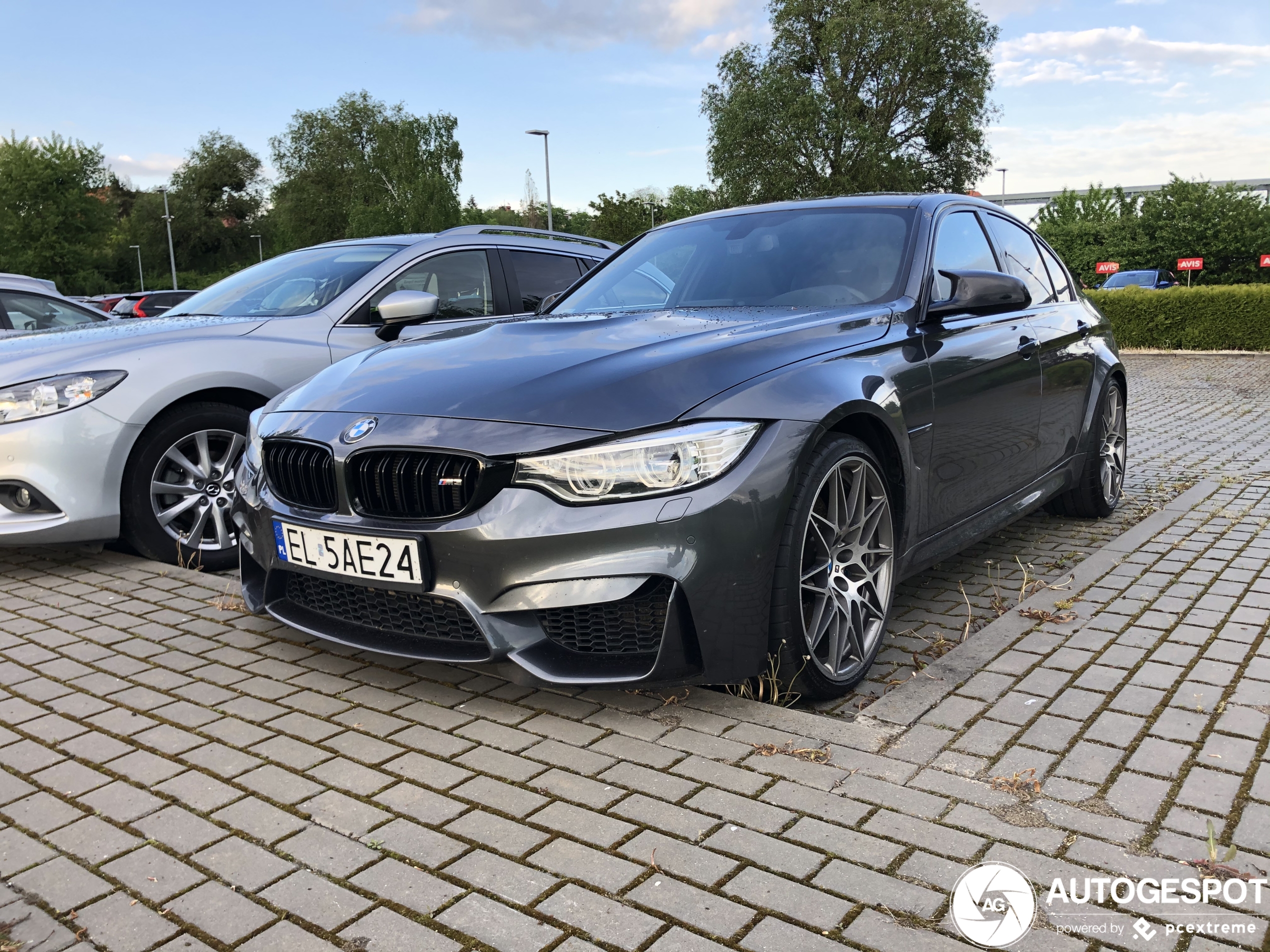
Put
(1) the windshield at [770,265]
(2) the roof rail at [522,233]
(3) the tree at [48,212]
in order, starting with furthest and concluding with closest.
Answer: (3) the tree at [48,212] → (2) the roof rail at [522,233] → (1) the windshield at [770,265]

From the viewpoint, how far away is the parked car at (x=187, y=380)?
4.61 m

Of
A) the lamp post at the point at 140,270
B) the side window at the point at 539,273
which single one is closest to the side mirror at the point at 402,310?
the side window at the point at 539,273

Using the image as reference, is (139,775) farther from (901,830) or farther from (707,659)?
(901,830)

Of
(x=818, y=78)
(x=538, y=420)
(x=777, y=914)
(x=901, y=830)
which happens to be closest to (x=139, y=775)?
(x=538, y=420)

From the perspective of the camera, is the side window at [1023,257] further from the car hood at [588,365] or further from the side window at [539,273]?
the side window at [539,273]

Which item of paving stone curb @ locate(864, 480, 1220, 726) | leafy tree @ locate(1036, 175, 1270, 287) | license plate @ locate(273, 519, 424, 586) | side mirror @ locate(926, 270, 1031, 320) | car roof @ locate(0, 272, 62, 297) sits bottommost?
paving stone curb @ locate(864, 480, 1220, 726)

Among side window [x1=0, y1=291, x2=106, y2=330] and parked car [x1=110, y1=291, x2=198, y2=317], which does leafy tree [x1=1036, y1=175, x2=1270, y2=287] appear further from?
side window [x1=0, y1=291, x2=106, y2=330]

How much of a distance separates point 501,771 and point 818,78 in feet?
139

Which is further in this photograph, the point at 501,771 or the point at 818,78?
the point at 818,78

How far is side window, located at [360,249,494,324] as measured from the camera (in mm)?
5559

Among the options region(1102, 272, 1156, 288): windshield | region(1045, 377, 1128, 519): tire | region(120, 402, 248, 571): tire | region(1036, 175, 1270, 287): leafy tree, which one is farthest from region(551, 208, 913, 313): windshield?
region(1036, 175, 1270, 287): leafy tree

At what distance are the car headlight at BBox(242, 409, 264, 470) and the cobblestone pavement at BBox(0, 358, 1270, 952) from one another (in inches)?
28.0

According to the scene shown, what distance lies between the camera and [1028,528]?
5.73m

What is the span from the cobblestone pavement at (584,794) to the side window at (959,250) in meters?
1.38
